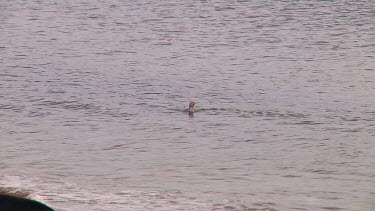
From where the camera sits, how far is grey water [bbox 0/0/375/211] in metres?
14.4

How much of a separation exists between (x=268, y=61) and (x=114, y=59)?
385cm

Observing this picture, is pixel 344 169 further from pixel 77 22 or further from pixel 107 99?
pixel 77 22

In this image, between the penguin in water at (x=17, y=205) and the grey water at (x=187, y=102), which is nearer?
the penguin in water at (x=17, y=205)

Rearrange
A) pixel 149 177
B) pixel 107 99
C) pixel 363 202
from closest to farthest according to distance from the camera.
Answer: pixel 363 202 < pixel 149 177 < pixel 107 99

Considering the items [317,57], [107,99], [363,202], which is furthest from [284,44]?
[363,202]

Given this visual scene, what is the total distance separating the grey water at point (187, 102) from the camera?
565 inches

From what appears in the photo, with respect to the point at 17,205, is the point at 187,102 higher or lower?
lower

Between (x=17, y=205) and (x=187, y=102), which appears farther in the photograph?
(x=187, y=102)

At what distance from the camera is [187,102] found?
20266 millimetres

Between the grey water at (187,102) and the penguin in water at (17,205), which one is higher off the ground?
the penguin in water at (17,205)

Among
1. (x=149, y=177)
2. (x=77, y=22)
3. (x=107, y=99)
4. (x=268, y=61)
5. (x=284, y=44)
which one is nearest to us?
(x=149, y=177)

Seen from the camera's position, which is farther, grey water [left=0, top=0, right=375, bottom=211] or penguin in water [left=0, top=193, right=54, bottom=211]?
grey water [left=0, top=0, right=375, bottom=211]

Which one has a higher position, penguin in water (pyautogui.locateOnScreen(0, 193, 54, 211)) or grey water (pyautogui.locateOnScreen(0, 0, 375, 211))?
penguin in water (pyautogui.locateOnScreen(0, 193, 54, 211))

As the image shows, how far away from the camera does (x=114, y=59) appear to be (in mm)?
24172
